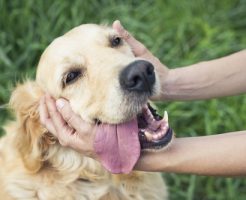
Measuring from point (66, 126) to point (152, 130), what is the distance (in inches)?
16.6

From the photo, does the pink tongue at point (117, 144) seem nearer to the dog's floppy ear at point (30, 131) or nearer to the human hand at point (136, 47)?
the dog's floppy ear at point (30, 131)

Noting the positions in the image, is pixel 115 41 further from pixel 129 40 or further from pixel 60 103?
pixel 60 103

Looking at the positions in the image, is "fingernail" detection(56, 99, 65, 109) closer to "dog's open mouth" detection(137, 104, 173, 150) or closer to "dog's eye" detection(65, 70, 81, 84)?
"dog's eye" detection(65, 70, 81, 84)

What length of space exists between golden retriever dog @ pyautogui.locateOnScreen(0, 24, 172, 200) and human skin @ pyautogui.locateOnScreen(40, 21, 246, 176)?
0.06 metres

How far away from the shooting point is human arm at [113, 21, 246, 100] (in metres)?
3.24

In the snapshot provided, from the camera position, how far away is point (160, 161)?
259 cm

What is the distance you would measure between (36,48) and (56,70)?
2032 millimetres

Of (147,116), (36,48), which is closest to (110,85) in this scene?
(147,116)

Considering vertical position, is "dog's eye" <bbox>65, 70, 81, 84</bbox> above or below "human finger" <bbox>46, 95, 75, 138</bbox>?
above

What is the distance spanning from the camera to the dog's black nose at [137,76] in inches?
99.3

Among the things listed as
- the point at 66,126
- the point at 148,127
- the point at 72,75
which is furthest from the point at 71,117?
the point at 148,127

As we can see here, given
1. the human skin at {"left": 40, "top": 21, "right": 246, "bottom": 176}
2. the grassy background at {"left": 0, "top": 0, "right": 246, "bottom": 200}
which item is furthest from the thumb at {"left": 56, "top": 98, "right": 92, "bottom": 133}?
the grassy background at {"left": 0, "top": 0, "right": 246, "bottom": 200}

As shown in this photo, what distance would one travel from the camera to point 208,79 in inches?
129

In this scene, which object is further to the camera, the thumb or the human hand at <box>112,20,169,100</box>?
the human hand at <box>112,20,169,100</box>
